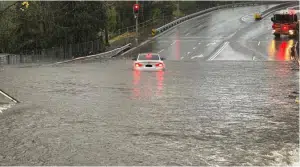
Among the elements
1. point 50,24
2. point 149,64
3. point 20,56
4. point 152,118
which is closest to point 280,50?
point 149,64

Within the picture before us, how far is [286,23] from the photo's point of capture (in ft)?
191

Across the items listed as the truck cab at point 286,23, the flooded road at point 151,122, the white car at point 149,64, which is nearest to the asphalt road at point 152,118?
the flooded road at point 151,122

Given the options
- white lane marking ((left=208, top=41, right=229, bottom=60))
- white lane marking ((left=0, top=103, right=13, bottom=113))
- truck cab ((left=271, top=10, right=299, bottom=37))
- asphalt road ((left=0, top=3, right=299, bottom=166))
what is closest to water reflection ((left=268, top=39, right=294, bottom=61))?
truck cab ((left=271, top=10, right=299, bottom=37))

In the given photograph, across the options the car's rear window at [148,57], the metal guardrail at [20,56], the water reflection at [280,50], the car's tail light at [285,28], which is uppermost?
the car's tail light at [285,28]

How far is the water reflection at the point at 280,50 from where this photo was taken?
43.7 m

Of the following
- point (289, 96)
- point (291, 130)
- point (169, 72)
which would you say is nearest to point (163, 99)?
point (289, 96)

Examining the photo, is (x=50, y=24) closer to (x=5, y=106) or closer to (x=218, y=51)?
(x=218, y=51)

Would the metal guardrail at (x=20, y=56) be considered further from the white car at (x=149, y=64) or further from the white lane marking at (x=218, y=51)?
the white car at (x=149, y=64)

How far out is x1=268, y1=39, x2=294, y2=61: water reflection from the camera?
4366cm

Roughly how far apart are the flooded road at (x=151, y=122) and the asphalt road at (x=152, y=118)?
0.02m

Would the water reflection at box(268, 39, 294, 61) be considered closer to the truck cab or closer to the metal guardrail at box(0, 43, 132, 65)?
the truck cab

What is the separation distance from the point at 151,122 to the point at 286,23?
46.8 m

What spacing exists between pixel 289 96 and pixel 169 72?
11.5m

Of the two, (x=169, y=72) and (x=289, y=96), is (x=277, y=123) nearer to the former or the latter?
(x=289, y=96)
